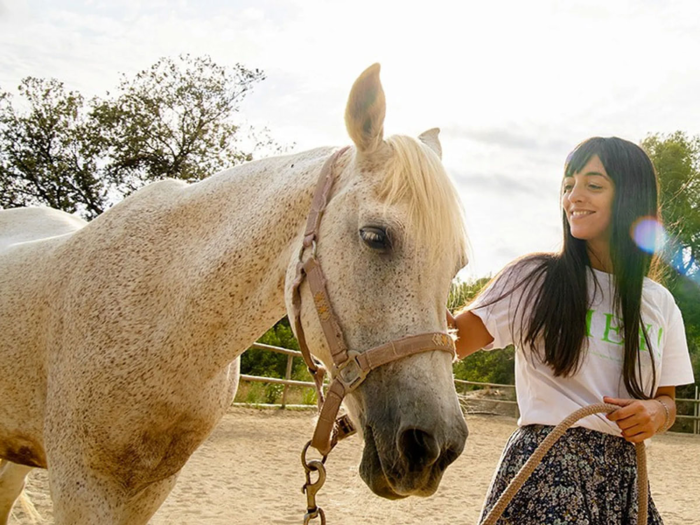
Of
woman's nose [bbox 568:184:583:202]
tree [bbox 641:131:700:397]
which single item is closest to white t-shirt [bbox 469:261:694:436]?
woman's nose [bbox 568:184:583:202]

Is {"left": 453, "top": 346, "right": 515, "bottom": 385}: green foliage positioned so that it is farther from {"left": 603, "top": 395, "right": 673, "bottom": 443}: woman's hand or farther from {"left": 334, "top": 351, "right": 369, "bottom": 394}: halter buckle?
{"left": 334, "top": 351, "right": 369, "bottom": 394}: halter buckle

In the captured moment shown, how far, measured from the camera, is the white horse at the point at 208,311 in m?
1.75


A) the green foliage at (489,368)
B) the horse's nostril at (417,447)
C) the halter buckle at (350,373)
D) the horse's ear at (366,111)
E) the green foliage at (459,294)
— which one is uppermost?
the horse's ear at (366,111)

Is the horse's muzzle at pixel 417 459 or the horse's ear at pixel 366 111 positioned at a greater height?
the horse's ear at pixel 366 111

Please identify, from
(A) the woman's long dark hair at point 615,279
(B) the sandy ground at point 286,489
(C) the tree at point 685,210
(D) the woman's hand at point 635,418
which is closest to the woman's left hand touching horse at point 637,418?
(D) the woman's hand at point 635,418

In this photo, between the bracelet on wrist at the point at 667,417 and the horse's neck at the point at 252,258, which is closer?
the bracelet on wrist at the point at 667,417

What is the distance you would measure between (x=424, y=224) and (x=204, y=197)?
3.63 ft

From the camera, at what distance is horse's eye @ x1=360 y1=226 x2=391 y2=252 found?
6.04 feet

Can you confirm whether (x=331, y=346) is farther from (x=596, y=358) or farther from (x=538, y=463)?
(x=596, y=358)

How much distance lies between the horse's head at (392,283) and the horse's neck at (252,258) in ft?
0.60

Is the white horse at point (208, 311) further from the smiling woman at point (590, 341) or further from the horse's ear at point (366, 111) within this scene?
the smiling woman at point (590, 341)

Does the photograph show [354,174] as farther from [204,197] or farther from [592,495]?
[592,495]

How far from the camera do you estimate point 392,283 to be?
70.9 inches

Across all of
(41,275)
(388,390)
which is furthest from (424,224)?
(41,275)
